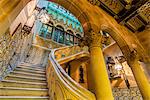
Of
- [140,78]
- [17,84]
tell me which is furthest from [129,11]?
[17,84]

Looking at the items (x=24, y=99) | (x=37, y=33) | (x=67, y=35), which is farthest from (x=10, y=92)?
(x=67, y=35)

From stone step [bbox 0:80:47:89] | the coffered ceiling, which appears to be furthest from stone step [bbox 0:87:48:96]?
the coffered ceiling

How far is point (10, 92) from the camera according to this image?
9.38 feet

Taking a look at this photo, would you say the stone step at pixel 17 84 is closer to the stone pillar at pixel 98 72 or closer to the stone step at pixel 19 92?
the stone step at pixel 19 92

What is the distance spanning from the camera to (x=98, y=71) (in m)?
2.47

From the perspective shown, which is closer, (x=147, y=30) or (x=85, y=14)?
(x=85, y=14)

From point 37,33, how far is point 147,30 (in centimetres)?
830

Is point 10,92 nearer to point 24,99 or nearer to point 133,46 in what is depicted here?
point 24,99

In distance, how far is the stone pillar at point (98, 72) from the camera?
2.25 m

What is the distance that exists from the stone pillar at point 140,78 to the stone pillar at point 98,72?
1.50 meters

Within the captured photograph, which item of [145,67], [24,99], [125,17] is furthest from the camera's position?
[145,67]

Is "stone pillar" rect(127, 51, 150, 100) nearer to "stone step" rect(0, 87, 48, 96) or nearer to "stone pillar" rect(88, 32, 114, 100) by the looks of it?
"stone pillar" rect(88, 32, 114, 100)

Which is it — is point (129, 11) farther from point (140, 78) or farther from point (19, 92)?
point (19, 92)

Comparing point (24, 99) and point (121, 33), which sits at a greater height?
point (121, 33)
